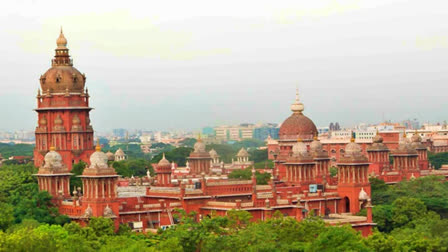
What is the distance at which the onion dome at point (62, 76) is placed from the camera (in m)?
76.3

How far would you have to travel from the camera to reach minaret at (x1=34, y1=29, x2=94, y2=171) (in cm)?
7625

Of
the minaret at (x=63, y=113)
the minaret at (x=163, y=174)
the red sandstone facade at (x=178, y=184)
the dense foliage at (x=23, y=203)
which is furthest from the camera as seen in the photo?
the minaret at (x=63, y=113)

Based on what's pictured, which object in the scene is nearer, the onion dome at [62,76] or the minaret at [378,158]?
the onion dome at [62,76]

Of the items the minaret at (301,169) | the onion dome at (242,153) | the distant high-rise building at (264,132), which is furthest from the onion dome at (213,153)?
the minaret at (301,169)

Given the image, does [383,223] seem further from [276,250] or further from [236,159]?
[236,159]

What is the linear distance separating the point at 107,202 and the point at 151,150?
119065 millimetres

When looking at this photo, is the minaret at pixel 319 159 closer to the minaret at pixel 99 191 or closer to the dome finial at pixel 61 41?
the dome finial at pixel 61 41

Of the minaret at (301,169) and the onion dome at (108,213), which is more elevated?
the minaret at (301,169)

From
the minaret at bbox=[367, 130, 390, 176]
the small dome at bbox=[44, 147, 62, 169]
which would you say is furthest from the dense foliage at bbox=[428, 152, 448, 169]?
the small dome at bbox=[44, 147, 62, 169]

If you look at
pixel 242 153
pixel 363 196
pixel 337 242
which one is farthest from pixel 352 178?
pixel 242 153

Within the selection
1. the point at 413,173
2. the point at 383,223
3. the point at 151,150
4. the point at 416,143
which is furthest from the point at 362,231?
the point at 151,150

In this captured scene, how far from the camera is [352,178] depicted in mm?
68375

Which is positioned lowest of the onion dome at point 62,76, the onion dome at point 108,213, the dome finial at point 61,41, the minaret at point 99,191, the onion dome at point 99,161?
the onion dome at point 108,213

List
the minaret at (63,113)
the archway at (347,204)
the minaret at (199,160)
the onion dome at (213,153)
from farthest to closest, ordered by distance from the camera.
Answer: the onion dome at (213,153), the minaret at (199,160), the minaret at (63,113), the archway at (347,204)
